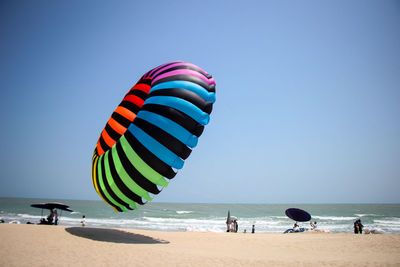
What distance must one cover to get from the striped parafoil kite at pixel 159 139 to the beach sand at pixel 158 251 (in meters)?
1.45

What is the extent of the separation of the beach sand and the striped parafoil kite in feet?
4.76

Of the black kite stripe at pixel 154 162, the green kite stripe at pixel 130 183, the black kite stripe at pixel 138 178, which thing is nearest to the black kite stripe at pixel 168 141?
the black kite stripe at pixel 154 162

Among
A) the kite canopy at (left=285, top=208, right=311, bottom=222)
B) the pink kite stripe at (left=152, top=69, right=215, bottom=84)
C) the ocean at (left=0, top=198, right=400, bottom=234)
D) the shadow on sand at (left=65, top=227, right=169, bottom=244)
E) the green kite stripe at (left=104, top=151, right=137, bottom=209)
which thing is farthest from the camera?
the ocean at (left=0, top=198, right=400, bottom=234)

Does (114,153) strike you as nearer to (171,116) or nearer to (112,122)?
(171,116)

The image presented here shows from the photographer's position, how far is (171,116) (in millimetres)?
6797

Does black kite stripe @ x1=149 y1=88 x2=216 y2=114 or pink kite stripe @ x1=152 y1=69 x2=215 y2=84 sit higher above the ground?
pink kite stripe @ x1=152 y1=69 x2=215 y2=84

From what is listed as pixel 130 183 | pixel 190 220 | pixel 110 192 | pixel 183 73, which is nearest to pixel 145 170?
pixel 130 183

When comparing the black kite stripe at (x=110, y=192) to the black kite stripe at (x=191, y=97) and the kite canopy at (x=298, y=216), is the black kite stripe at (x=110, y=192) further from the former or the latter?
the kite canopy at (x=298, y=216)

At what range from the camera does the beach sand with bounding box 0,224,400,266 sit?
6.22 metres

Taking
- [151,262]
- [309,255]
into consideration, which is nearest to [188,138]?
[151,262]

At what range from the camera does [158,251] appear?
23.9ft

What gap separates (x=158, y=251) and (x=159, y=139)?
10.9 feet

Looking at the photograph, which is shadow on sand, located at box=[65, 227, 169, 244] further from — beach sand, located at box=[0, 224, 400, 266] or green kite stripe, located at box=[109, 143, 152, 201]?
green kite stripe, located at box=[109, 143, 152, 201]

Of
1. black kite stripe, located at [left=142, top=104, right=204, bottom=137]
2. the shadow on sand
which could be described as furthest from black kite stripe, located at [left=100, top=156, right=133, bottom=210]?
black kite stripe, located at [left=142, top=104, right=204, bottom=137]
